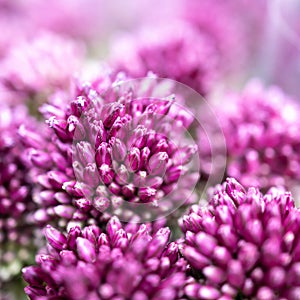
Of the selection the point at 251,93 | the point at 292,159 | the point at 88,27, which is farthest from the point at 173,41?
the point at 88,27

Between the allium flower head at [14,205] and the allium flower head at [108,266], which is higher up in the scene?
the allium flower head at [108,266]

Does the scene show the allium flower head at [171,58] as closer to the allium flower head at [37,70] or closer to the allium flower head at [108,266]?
the allium flower head at [37,70]

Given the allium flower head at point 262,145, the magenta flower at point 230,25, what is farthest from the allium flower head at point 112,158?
the magenta flower at point 230,25

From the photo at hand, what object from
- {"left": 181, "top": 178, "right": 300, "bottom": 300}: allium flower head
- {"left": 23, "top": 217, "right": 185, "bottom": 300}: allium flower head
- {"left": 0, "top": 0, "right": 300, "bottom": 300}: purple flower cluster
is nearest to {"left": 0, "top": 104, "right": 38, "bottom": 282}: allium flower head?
{"left": 0, "top": 0, "right": 300, "bottom": 300}: purple flower cluster

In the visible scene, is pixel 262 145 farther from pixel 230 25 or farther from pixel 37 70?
pixel 230 25

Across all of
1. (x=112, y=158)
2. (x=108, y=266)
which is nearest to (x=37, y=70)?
(x=112, y=158)

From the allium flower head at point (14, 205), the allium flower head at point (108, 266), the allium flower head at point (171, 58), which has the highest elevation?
the allium flower head at point (171, 58)

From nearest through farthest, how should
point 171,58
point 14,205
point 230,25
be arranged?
point 14,205, point 171,58, point 230,25

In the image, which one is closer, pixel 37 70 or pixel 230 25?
pixel 37 70
